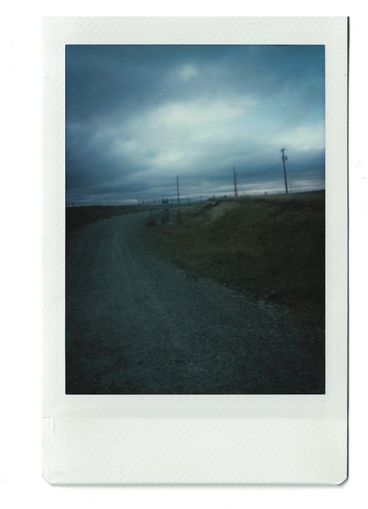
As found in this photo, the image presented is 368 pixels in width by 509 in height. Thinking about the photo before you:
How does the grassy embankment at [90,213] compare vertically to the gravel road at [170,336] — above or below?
above

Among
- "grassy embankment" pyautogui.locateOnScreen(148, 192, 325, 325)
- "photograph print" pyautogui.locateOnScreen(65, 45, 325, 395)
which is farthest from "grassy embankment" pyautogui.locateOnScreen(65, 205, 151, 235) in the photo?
"grassy embankment" pyautogui.locateOnScreen(148, 192, 325, 325)

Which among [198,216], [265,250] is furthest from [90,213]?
[265,250]

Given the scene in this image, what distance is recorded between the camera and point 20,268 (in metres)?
1.37

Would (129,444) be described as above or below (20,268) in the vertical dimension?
below

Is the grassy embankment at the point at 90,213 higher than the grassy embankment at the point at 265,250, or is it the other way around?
the grassy embankment at the point at 90,213

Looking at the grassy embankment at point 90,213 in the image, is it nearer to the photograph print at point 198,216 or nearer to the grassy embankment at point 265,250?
the photograph print at point 198,216

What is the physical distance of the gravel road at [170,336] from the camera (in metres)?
1.35

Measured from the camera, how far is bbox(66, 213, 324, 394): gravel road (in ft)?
4.44

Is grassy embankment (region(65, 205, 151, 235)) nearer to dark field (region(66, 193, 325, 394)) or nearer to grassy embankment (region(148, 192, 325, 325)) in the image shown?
dark field (region(66, 193, 325, 394))

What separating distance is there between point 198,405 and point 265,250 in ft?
1.80

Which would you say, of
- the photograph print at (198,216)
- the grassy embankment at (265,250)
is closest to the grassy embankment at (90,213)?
the photograph print at (198,216)
